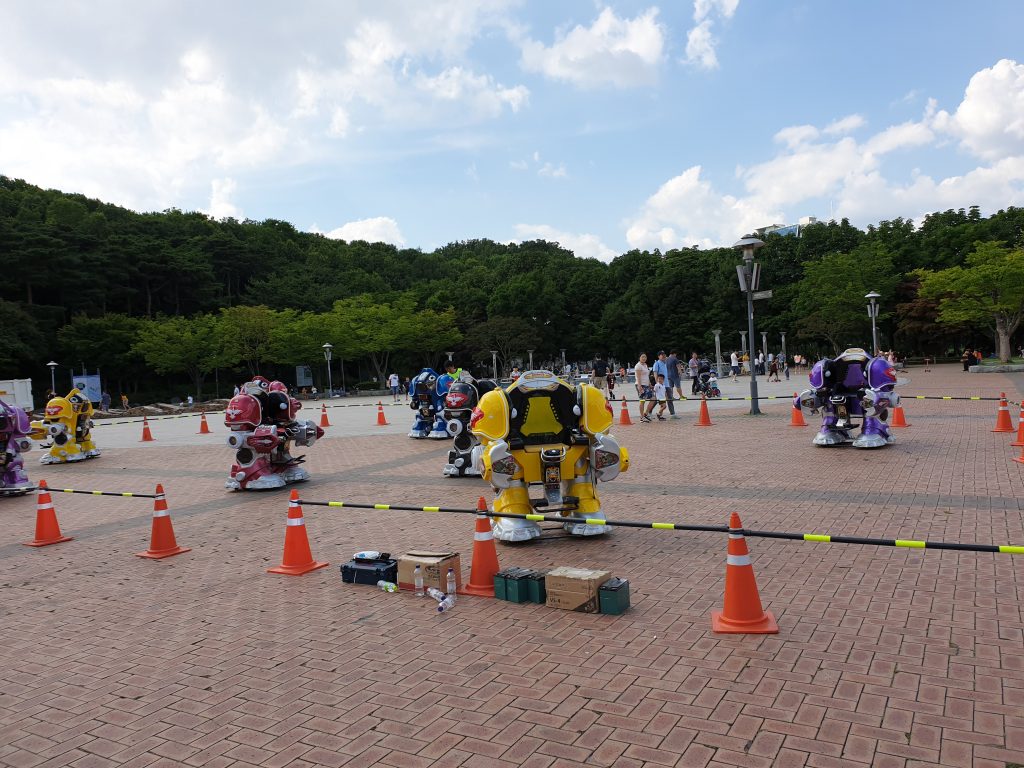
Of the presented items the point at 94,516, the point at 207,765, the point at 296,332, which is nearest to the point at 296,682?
the point at 207,765

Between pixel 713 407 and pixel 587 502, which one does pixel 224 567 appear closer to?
pixel 587 502

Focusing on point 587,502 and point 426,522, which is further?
point 426,522

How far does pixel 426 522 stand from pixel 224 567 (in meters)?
2.44

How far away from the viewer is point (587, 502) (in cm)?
776

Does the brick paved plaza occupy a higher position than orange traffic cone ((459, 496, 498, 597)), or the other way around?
orange traffic cone ((459, 496, 498, 597))

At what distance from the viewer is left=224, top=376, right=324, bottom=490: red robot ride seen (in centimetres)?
1180

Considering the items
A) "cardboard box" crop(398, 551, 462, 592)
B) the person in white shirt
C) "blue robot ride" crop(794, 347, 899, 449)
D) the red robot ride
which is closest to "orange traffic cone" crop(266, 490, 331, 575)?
"cardboard box" crop(398, 551, 462, 592)

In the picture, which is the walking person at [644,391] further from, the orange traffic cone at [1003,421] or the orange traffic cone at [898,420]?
the orange traffic cone at [1003,421]

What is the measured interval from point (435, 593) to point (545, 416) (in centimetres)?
270

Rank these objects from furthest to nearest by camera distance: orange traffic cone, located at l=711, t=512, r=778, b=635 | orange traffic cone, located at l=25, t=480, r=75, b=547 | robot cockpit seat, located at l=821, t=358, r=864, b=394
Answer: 1. robot cockpit seat, located at l=821, t=358, r=864, b=394
2. orange traffic cone, located at l=25, t=480, r=75, b=547
3. orange traffic cone, located at l=711, t=512, r=778, b=635

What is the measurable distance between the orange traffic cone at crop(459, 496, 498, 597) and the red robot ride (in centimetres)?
691

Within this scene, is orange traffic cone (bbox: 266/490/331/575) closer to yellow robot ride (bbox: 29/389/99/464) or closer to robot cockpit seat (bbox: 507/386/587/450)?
robot cockpit seat (bbox: 507/386/587/450)

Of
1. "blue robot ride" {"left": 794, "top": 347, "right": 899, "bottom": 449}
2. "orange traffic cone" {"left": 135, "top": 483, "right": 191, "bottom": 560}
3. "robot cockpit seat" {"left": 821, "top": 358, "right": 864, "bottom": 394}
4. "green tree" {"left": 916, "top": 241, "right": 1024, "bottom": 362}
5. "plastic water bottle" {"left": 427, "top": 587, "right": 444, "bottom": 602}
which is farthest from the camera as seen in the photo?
"green tree" {"left": 916, "top": 241, "right": 1024, "bottom": 362}

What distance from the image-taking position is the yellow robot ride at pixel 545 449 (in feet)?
24.8
